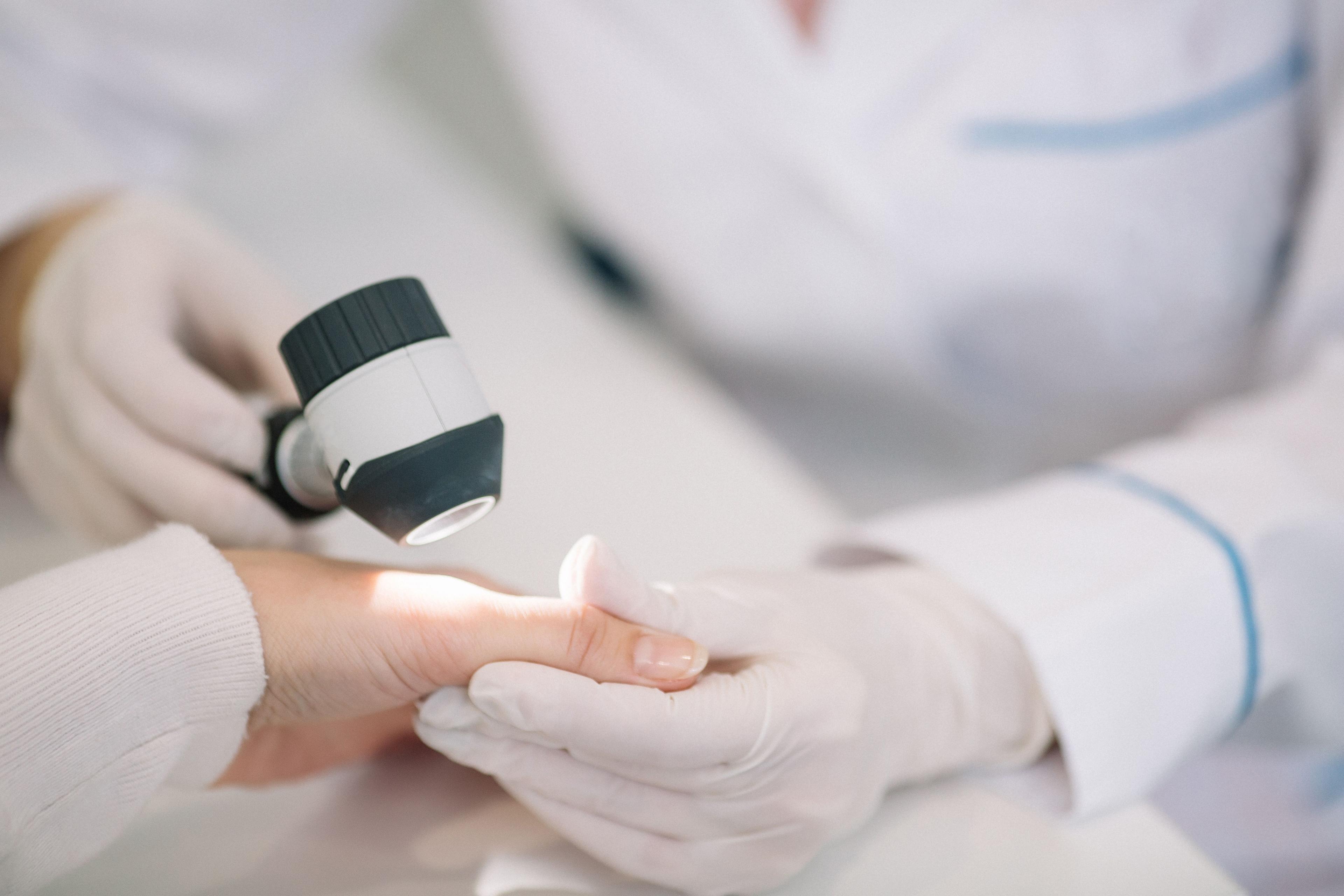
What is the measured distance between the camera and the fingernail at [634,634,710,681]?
15.4 inches

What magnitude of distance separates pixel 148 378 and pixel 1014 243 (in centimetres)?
63

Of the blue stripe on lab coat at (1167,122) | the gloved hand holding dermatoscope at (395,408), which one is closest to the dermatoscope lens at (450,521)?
the gloved hand holding dermatoscope at (395,408)

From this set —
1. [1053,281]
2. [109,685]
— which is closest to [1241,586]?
[1053,281]

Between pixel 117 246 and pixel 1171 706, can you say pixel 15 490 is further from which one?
pixel 1171 706

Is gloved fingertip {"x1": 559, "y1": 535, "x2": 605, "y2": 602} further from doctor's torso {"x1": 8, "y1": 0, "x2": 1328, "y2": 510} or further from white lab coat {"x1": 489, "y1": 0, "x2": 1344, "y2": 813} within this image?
doctor's torso {"x1": 8, "y1": 0, "x2": 1328, "y2": 510}

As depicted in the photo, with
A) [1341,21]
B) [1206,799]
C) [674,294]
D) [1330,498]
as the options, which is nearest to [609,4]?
[674,294]

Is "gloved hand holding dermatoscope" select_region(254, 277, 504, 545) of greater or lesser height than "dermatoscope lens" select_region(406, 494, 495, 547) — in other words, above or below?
above

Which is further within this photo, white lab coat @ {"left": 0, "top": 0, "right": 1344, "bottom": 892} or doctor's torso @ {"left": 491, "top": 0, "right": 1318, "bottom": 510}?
doctor's torso @ {"left": 491, "top": 0, "right": 1318, "bottom": 510}

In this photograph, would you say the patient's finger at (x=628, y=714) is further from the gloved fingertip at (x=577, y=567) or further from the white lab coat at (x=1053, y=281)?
the white lab coat at (x=1053, y=281)

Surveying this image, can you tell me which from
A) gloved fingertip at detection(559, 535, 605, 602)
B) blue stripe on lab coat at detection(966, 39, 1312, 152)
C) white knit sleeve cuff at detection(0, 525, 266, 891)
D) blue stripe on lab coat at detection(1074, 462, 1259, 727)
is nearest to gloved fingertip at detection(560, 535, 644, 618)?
gloved fingertip at detection(559, 535, 605, 602)

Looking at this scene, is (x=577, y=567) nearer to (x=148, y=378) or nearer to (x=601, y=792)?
(x=601, y=792)

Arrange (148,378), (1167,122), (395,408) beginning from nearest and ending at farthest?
(395,408) → (148,378) → (1167,122)

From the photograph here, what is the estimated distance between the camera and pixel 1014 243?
2.41ft

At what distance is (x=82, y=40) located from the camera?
0.74 m
